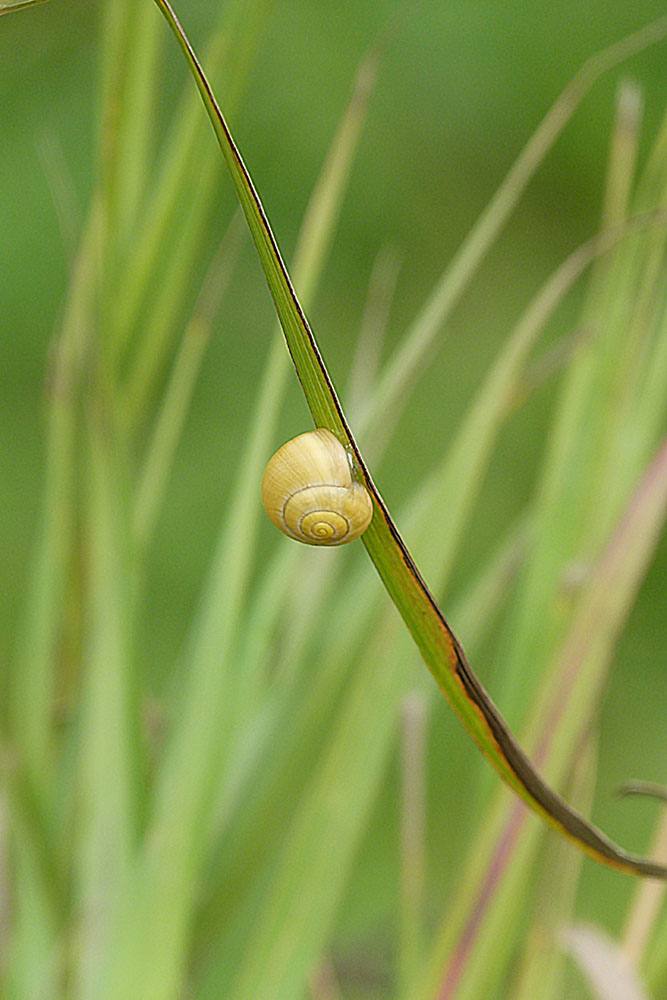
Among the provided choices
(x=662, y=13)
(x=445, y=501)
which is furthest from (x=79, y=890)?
(x=662, y=13)

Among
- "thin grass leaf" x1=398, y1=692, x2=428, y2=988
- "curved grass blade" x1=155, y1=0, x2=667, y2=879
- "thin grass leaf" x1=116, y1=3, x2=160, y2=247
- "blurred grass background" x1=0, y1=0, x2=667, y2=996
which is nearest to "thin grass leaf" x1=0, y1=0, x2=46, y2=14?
"curved grass blade" x1=155, y1=0, x2=667, y2=879

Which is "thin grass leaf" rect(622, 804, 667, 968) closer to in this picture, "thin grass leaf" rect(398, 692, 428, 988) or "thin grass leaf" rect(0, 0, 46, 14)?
"thin grass leaf" rect(398, 692, 428, 988)

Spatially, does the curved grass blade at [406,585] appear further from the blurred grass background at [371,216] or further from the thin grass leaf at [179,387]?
the blurred grass background at [371,216]

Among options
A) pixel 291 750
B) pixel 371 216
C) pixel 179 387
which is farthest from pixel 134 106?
pixel 371 216

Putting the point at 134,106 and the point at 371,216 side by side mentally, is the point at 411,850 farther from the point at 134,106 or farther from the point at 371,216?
the point at 371,216

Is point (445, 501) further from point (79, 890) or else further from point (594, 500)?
point (79, 890)
